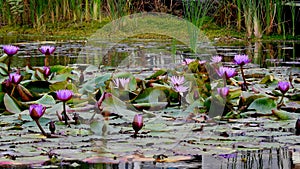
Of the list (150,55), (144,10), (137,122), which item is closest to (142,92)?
(137,122)

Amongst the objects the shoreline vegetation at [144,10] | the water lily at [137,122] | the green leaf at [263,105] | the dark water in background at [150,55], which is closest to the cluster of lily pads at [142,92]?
the green leaf at [263,105]

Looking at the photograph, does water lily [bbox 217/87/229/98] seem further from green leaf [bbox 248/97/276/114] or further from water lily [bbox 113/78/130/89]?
water lily [bbox 113/78/130/89]

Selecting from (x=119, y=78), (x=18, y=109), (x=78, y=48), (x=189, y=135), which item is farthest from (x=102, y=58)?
(x=189, y=135)

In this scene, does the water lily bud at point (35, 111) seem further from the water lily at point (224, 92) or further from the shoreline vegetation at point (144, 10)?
the shoreline vegetation at point (144, 10)

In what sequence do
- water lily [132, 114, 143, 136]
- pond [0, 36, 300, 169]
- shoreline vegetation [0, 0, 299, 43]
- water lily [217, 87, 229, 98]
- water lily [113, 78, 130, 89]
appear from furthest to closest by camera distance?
1. shoreline vegetation [0, 0, 299, 43]
2. water lily [113, 78, 130, 89]
3. water lily [217, 87, 229, 98]
4. water lily [132, 114, 143, 136]
5. pond [0, 36, 300, 169]

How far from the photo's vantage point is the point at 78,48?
21.9 feet

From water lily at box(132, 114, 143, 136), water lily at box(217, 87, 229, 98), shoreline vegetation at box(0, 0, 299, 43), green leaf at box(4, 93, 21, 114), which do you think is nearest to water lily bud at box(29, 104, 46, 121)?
water lily at box(132, 114, 143, 136)

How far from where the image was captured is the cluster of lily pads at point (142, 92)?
269cm

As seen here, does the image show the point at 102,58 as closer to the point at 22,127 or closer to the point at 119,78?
the point at 119,78

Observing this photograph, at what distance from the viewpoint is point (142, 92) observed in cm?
291

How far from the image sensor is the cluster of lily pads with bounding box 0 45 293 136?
2.69 meters

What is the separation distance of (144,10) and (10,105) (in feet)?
21.7

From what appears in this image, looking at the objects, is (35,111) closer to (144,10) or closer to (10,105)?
(10,105)

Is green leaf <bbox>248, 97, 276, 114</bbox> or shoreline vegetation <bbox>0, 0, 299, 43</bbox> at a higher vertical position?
shoreline vegetation <bbox>0, 0, 299, 43</bbox>
